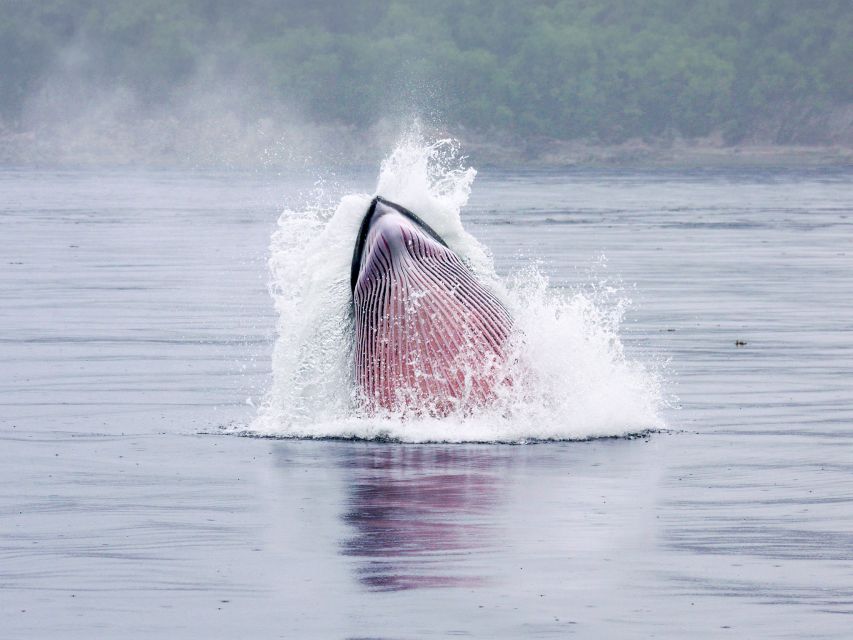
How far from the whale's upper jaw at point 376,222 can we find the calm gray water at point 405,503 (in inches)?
55.5

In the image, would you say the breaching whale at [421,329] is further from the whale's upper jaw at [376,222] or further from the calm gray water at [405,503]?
the calm gray water at [405,503]

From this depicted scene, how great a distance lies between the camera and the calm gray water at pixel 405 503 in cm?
955

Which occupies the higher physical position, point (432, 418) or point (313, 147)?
point (313, 147)

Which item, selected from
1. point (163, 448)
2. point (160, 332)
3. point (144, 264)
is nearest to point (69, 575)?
point (163, 448)

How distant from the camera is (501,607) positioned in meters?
9.59

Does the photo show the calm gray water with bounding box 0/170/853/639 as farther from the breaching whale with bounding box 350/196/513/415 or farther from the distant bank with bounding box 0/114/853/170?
the distant bank with bounding box 0/114/853/170

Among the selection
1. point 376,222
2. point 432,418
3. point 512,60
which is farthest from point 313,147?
point 432,418

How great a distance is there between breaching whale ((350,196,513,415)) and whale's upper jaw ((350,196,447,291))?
14 cm

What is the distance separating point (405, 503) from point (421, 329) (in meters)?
2.19

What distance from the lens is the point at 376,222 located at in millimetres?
14953

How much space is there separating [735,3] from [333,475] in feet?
585

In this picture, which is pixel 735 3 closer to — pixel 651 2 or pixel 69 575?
pixel 651 2

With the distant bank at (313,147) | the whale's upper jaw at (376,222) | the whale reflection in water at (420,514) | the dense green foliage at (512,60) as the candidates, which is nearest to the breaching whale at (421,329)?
the whale's upper jaw at (376,222)

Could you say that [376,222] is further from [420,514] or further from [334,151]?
[334,151]
